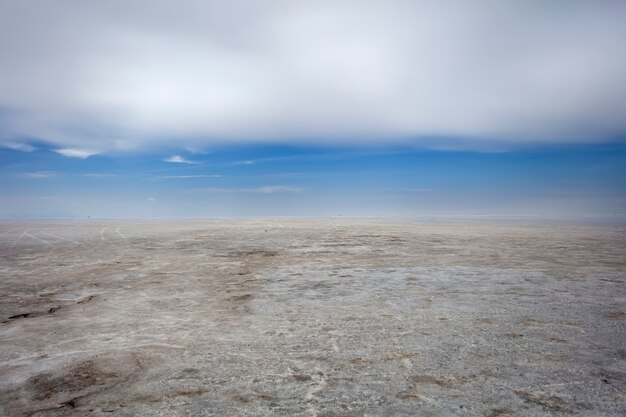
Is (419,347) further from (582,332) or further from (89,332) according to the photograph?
(89,332)

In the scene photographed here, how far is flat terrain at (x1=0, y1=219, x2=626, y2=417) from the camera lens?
10.8ft

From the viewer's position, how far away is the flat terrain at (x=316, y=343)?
10.8ft

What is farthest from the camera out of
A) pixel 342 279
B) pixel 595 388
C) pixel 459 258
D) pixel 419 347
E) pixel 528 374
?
pixel 459 258

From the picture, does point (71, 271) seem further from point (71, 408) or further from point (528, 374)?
point (528, 374)

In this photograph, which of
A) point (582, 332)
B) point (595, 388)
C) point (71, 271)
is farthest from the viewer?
point (71, 271)

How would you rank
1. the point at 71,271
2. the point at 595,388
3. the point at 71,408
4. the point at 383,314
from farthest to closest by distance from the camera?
the point at 71,271 → the point at 383,314 → the point at 595,388 → the point at 71,408

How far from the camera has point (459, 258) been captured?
12.1 meters

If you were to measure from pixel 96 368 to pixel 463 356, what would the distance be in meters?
3.89

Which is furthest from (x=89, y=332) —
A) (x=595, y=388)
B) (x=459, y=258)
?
(x=459, y=258)

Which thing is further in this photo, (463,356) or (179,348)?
(179,348)

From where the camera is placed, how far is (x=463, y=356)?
4211mm

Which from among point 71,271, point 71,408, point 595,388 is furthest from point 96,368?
point 71,271

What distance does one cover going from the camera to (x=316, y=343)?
4664 mm

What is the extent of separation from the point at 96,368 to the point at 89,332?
136 cm
